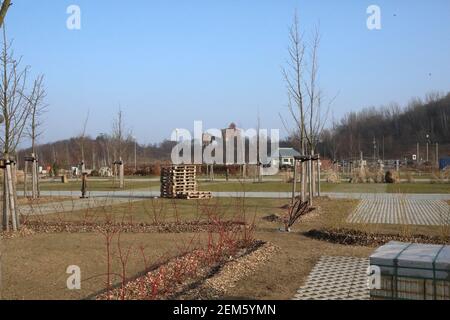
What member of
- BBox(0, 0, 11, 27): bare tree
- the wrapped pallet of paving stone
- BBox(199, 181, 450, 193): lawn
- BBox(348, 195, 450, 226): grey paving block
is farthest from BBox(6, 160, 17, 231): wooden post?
BBox(199, 181, 450, 193): lawn

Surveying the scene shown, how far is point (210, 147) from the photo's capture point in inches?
1865

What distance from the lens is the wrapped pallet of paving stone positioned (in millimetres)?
3793

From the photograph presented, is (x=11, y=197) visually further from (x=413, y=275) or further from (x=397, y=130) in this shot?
(x=397, y=130)

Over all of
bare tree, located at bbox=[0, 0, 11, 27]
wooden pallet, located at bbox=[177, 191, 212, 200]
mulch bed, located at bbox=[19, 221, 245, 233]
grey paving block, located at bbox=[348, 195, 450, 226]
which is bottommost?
grey paving block, located at bbox=[348, 195, 450, 226]

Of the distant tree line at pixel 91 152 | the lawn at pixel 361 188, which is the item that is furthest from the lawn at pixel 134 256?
the distant tree line at pixel 91 152

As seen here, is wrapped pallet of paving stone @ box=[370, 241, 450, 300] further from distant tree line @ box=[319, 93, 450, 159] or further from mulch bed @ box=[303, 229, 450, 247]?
distant tree line @ box=[319, 93, 450, 159]

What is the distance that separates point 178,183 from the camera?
21500 millimetres

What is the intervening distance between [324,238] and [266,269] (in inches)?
127

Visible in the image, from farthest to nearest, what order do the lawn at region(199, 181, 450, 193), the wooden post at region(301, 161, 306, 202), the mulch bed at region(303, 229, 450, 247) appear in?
the lawn at region(199, 181, 450, 193)
the wooden post at region(301, 161, 306, 202)
the mulch bed at region(303, 229, 450, 247)

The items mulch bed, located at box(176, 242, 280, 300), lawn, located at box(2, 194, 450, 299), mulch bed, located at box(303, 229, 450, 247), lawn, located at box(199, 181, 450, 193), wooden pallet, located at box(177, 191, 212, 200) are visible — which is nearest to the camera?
mulch bed, located at box(176, 242, 280, 300)

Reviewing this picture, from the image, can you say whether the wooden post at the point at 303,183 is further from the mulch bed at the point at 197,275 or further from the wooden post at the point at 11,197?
the wooden post at the point at 11,197

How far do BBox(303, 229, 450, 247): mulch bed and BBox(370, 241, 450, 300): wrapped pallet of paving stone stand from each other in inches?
212

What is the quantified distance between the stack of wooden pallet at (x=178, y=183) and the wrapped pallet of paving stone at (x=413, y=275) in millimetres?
17216

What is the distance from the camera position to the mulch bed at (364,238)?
362 inches
